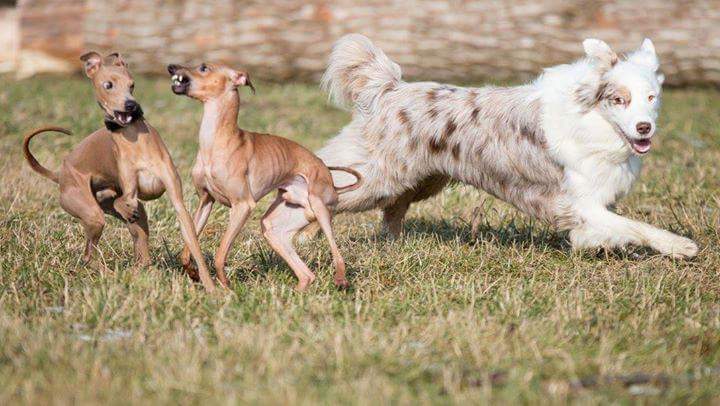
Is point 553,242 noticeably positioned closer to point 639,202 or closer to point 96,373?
point 639,202

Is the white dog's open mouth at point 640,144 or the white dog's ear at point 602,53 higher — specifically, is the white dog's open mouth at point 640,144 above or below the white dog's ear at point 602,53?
below

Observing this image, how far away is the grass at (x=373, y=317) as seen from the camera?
12.0 feet

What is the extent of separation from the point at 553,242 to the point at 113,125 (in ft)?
10.1

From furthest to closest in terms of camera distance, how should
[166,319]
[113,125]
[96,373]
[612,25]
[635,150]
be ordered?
[612,25]
[635,150]
[113,125]
[166,319]
[96,373]

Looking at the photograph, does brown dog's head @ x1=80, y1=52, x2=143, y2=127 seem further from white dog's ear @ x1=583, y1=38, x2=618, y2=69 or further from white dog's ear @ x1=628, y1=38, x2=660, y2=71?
white dog's ear @ x1=628, y1=38, x2=660, y2=71

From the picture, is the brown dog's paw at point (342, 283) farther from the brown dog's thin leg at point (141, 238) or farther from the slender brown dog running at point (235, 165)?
the brown dog's thin leg at point (141, 238)

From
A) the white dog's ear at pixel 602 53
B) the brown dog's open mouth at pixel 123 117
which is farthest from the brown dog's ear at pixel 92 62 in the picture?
the white dog's ear at pixel 602 53

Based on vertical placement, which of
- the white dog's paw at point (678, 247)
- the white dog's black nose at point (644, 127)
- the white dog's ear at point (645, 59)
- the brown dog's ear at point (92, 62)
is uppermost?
the brown dog's ear at point (92, 62)

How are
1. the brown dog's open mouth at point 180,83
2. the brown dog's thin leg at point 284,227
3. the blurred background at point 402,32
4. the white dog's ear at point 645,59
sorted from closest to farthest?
the brown dog's open mouth at point 180,83
the brown dog's thin leg at point 284,227
the white dog's ear at point 645,59
the blurred background at point 402,32

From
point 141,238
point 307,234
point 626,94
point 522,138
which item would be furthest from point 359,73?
point 141,238

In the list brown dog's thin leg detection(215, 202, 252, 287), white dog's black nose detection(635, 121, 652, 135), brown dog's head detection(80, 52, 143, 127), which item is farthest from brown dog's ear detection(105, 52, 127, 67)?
white dog's black nose detection(635, 121, 652, 135)

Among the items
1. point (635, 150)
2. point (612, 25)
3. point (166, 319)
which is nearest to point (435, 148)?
point (635, 150)

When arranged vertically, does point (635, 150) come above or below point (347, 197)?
above

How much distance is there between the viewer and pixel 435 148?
627cm
